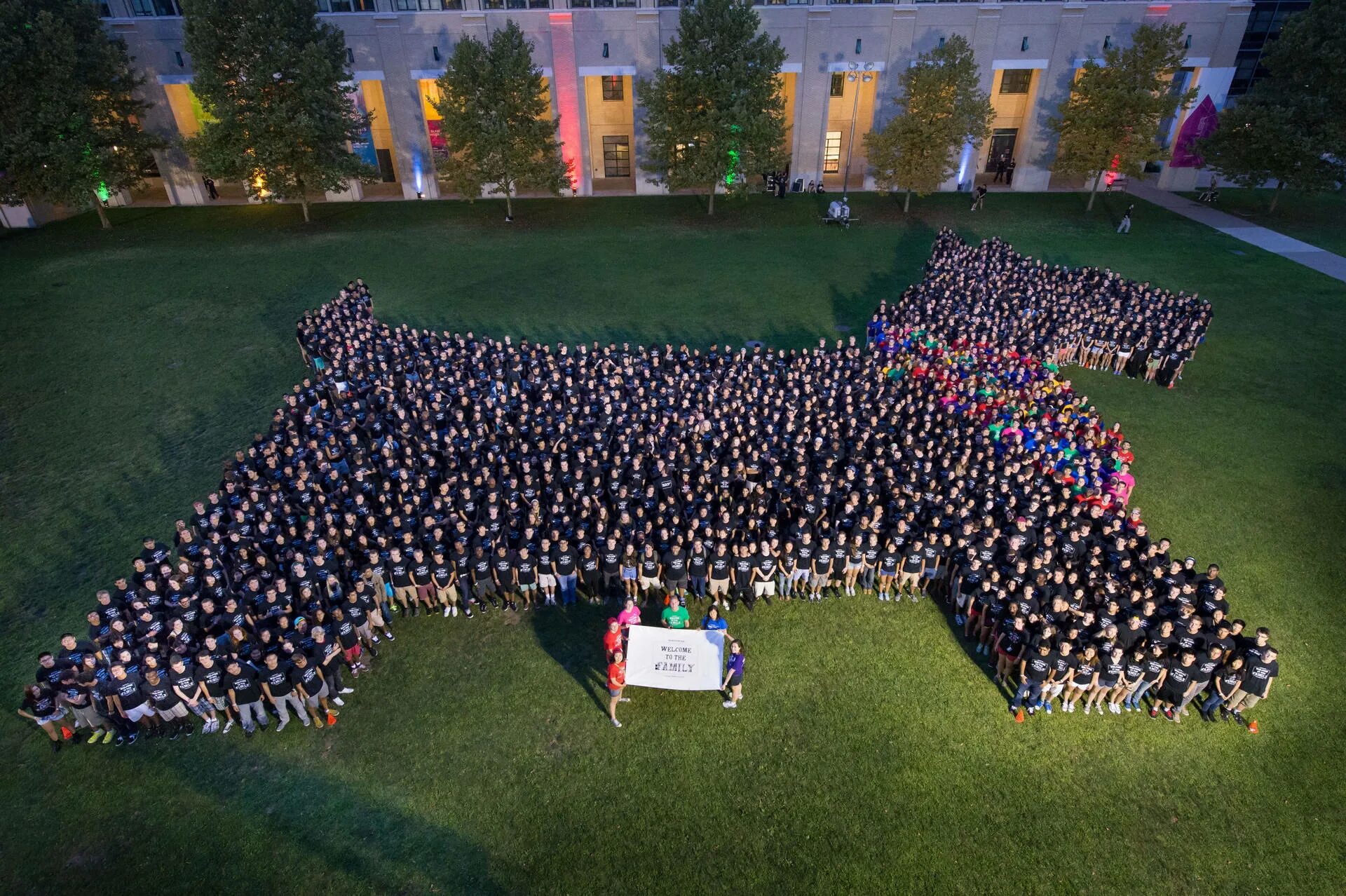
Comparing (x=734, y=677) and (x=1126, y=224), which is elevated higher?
(x=1126, y=224)

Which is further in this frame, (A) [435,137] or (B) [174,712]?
(A) [435,137]

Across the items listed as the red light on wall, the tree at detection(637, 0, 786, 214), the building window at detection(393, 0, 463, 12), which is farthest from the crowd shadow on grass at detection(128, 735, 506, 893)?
the building window at detection(393, 0, 463, 12)

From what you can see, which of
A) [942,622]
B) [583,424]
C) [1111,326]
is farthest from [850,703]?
[1111,326]

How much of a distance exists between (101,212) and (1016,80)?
50.0 meters

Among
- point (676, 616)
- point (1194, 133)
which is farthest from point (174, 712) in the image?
point (1194, 133)

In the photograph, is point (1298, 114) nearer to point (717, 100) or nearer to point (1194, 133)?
point (1194, 133)

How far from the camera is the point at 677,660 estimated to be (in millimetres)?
11250

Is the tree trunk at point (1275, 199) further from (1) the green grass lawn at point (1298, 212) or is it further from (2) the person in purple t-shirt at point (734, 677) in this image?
(2) the person in purple t-shirt at point (734, 677)

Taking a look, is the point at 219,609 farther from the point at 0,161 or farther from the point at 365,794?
the point at 0,161

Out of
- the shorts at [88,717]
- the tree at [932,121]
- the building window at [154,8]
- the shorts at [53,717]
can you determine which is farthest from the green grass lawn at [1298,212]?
the building window at [154,8]

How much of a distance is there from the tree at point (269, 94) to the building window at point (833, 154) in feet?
Answer: 90.1

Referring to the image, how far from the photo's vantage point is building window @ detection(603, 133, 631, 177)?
141 feet

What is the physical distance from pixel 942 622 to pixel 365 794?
10.2 m

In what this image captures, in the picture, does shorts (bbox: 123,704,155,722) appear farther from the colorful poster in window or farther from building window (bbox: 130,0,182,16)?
building window (bbox: 130,0,182,16)
